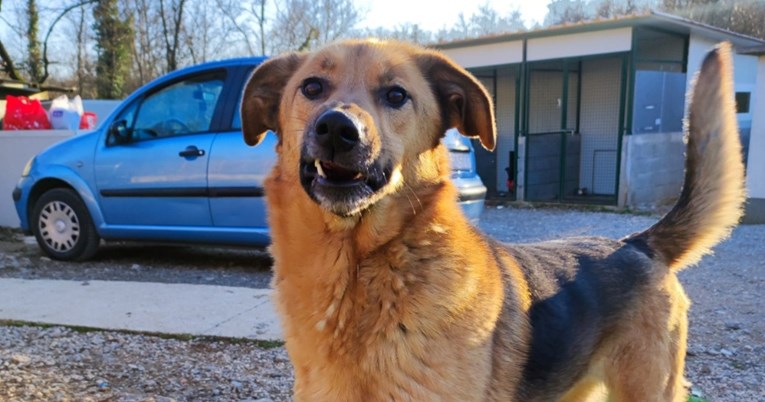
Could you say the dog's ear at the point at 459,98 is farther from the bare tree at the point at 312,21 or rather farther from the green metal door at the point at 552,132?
the bare tree at the point at 312,21

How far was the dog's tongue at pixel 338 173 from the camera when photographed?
6.51 feet

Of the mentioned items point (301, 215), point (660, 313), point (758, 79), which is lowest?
point (660, 313)

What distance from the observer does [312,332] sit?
2041 mm

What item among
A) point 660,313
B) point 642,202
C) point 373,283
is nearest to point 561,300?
point 660,313

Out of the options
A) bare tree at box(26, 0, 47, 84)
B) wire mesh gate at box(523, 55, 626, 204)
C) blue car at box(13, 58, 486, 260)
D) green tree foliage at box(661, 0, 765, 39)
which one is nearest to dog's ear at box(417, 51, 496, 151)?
blue car at box(13, 58, 486, 260)

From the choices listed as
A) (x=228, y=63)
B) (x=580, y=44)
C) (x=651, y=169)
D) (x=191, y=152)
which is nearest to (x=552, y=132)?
(x=580, y=44)

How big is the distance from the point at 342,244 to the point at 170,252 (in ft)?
20.4

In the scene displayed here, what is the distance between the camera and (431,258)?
208 centimetres

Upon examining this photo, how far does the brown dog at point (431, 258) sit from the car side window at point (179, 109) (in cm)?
377

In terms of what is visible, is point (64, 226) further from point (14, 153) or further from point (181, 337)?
point (181, 337)

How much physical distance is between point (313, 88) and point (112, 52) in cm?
2991

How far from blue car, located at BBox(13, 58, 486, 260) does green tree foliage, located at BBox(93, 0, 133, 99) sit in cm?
2384

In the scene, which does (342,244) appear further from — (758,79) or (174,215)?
(758,79)

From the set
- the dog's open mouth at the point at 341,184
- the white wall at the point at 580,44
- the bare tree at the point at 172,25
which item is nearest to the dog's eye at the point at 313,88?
the dog's open mouth at the point at 341,184
